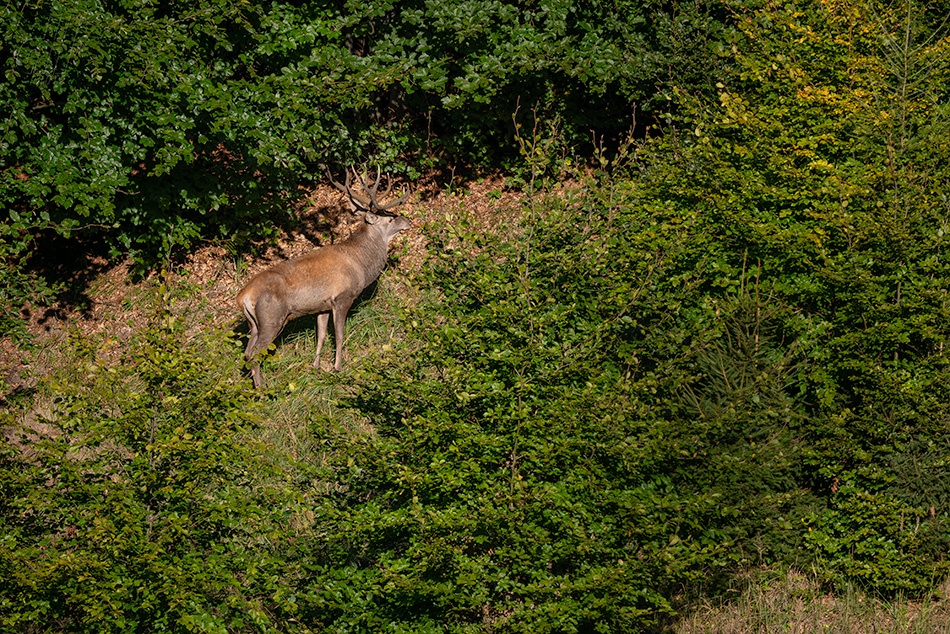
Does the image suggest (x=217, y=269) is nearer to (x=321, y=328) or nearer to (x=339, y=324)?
(x=321, y=328)

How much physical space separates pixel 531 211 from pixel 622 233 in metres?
1.23

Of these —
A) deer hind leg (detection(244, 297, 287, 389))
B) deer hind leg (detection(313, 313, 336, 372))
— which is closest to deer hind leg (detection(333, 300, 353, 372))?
deer hind leg (detection(313, 313, 336, 372))

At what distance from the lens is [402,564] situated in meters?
5.09

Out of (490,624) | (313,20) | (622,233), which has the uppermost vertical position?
(313,20)

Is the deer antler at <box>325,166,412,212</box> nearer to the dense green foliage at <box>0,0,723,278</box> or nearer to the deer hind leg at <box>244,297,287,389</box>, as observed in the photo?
the dense green foliage at <box>0,0,723,278</box>

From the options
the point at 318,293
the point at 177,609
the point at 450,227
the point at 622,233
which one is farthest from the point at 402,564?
the point at 318,293

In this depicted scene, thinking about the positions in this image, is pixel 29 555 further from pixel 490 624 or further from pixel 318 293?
pixel 318 293

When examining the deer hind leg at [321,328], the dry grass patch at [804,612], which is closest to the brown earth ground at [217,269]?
the deer hind leg at [321,328]

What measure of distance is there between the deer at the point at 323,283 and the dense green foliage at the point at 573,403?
57.7 inches

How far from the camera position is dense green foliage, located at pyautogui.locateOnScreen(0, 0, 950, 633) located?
5152mm

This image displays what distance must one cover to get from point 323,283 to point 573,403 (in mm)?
5625

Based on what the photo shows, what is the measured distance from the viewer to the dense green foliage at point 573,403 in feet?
16.9

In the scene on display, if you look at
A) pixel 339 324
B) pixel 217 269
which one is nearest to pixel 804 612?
pixel 339 324

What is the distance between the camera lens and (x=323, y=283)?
10.2 meters
